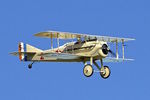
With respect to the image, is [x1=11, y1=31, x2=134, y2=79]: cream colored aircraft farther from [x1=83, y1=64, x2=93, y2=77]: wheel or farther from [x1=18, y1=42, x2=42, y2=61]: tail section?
[x1=18, y1=42, x2=42, y2=61]: tail section

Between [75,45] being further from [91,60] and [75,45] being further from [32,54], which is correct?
[32,54]

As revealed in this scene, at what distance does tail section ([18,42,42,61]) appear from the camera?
29.6 meters

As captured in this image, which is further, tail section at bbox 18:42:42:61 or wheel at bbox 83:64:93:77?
tail section at bbox 18:42:42:61

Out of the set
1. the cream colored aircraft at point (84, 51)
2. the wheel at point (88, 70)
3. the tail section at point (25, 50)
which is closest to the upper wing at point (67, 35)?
the cream colored aircraft at point (84, 51)

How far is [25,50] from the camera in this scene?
30375 millimetres

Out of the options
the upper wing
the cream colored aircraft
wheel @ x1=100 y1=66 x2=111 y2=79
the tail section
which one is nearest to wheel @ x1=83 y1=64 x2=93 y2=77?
the cream colored aircraft

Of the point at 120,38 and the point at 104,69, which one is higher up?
the point at 120,38

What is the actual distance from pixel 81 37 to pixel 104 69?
2449mm

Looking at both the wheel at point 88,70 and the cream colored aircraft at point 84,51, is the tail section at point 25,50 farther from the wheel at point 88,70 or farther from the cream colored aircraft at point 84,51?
the wheel at point 88,70

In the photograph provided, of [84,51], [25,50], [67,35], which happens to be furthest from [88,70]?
[25,50]

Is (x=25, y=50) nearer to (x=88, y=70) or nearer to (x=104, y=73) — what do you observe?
(x=88, y=70)

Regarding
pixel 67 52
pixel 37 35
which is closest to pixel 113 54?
pixel 67 52

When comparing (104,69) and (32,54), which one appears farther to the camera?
(32,54)

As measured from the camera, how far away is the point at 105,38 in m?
28.1
